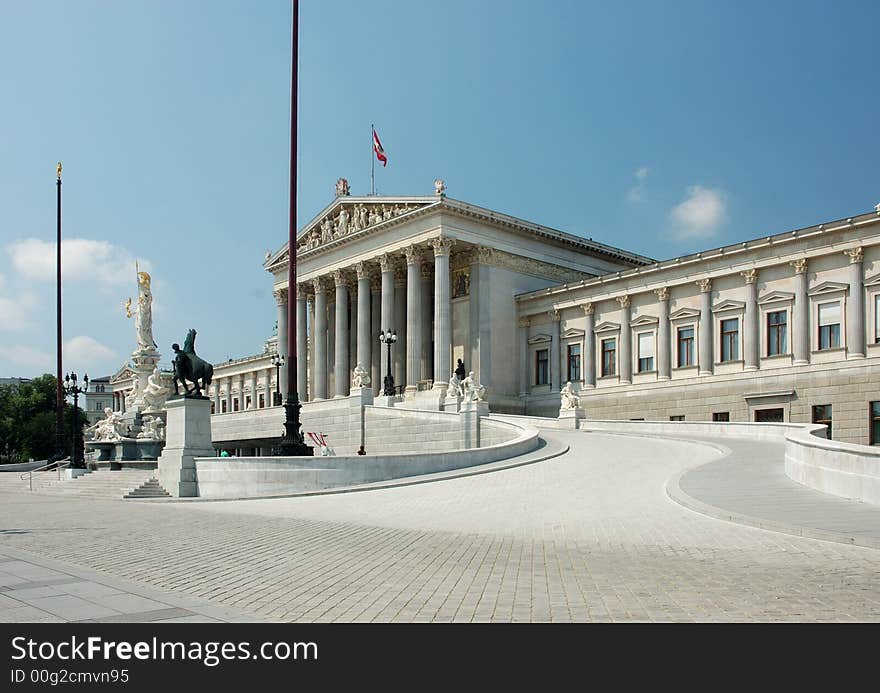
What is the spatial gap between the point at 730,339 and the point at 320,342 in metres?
37.6

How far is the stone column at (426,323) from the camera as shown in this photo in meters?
69.5

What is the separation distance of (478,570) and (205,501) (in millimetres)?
17715

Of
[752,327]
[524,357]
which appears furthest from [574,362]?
[752,327]

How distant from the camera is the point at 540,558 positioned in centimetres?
1212

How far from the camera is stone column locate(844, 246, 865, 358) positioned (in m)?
44.7

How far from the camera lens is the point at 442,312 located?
63500 millimetres

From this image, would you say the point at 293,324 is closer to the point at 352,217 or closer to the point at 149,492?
the point at 149,492

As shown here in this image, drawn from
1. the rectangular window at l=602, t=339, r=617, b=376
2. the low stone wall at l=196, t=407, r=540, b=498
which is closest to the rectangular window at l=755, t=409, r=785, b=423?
the rectangular window at l=602, t=339, r=617, b=376

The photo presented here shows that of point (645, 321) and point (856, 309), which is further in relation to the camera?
point (645, 321)

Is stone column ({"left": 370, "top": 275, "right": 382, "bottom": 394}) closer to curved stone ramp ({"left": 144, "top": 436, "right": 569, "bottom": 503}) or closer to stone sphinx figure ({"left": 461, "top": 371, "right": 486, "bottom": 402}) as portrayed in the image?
stone sphinx figure ({"left": 461, "top": 371, "right": 486, "bottom": 402})

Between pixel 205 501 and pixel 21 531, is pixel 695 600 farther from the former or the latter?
pixel 205 501

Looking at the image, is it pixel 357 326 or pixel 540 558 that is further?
pixel 357 326

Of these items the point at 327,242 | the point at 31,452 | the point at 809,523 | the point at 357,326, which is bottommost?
the point at 31,452
